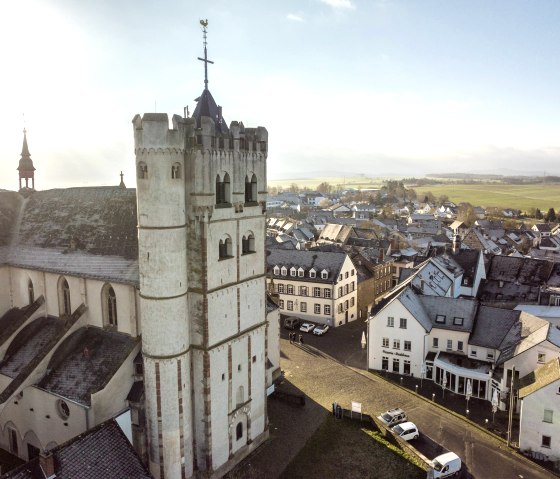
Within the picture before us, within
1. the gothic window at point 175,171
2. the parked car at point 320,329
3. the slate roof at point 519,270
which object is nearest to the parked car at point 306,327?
the parked car at point 320,329

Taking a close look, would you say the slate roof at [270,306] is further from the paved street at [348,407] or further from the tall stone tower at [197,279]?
the tall stone tower at [197,279]

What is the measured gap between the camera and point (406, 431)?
3800 cm

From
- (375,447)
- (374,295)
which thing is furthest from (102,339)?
(374,295)

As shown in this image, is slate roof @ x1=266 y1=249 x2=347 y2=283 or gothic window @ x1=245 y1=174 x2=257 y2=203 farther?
slate roof @ x1=266 y1=249 x2=347 y2=283

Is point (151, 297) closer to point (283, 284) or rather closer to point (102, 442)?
point (102, 442)

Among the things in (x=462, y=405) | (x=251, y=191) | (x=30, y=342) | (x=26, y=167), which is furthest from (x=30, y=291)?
(x=462, y=405)

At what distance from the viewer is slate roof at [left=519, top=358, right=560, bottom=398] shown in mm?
35838

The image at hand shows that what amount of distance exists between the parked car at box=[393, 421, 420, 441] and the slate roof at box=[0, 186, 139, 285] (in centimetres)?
2298

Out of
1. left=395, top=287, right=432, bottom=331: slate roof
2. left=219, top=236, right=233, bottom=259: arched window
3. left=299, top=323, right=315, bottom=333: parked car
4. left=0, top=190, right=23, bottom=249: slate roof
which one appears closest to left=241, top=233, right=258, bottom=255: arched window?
left=219, top=236, right=233, bottom=259: arched window

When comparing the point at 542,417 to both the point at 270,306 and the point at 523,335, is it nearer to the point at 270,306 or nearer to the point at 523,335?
the point at 523,335

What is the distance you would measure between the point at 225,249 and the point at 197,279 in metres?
3.25

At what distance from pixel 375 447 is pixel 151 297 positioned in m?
20.9

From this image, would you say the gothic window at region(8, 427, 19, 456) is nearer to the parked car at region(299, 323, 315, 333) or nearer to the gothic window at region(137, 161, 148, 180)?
the gothic window at region(137, 161, 148, 180)

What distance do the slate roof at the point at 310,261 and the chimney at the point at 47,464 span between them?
45941 mm
